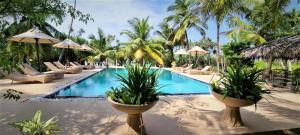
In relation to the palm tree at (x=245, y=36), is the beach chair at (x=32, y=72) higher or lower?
Answer: lower

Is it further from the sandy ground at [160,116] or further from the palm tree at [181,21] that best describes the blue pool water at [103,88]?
the palm tree at [181,21]

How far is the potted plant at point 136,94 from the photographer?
13.5 feet

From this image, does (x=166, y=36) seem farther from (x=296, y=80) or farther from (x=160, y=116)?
(x=160, y=116)

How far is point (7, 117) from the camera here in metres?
5.03

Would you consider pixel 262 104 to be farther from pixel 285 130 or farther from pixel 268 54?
pixel 268 54

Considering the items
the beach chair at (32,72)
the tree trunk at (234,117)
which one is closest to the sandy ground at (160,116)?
the tree trunk at (234,117)

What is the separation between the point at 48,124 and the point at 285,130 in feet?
14.2

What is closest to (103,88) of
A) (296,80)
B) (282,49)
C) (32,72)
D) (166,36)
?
(32,72)

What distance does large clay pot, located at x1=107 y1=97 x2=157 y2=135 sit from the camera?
398 cm

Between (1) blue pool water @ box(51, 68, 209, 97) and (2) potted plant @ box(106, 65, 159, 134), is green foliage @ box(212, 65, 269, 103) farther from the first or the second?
(1) blue pool water @ box(51, 68, 209, 97)

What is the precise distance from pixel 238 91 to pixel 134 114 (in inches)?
83.5

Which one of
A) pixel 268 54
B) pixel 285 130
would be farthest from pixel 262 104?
pixel 268 54

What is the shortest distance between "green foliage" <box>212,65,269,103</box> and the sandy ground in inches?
26.0

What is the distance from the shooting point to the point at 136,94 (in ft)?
13.9
